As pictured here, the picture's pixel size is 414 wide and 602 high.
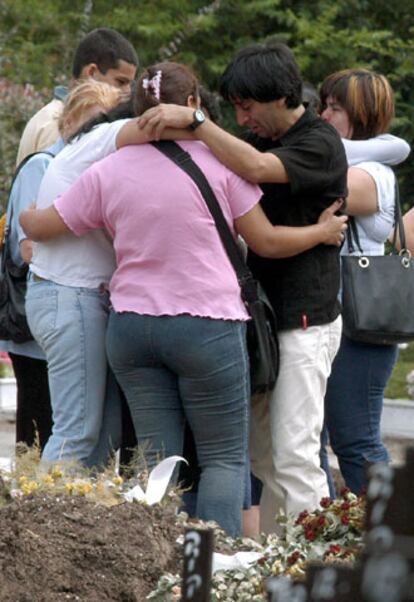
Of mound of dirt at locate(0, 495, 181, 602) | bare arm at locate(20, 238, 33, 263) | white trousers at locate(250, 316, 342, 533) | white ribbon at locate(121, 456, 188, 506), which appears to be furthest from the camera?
bare arm at locate(20, 238, 33, 263)

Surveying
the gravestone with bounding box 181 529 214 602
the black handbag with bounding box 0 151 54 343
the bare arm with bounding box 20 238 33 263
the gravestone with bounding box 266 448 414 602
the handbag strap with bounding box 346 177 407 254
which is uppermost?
the gravestone with bounding box 266 448 414 602

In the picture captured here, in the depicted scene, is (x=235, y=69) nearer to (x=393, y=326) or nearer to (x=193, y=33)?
(x=393, y=326)

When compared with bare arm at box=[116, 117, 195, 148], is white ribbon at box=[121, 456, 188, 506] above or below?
below

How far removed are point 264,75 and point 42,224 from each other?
35.2 inches

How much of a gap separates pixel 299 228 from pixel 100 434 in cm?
103

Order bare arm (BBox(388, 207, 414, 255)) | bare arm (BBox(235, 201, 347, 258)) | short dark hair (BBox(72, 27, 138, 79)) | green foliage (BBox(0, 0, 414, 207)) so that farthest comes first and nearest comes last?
1. green foliage (BBox(0, 0, 414, 207))
2. short dark hair (BBox(72, 27, 138, 79))
3. bare arm (BBox(388, 207, 414, 255))
4. bare arm (BBox(235, 201, 347, 258))

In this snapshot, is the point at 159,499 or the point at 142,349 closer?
the point at 159,499

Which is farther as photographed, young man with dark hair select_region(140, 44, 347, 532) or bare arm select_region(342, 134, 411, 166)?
bare arm select_region(342, 134, 411, 166)

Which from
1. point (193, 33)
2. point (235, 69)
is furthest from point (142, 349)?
point (193, 33)

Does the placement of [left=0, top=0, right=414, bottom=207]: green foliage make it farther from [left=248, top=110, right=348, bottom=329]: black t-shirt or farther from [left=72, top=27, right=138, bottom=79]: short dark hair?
[left=248, top=110, right=348, bottom=329]: black t-shirt

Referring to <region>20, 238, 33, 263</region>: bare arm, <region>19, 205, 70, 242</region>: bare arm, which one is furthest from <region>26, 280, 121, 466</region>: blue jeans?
<region>20, 238, 33, 263</region>: bare arm

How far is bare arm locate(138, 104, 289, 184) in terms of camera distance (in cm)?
468

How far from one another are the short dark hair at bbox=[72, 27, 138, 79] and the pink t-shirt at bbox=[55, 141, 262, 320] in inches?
61.9

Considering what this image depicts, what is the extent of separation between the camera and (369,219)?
18.0 feet
